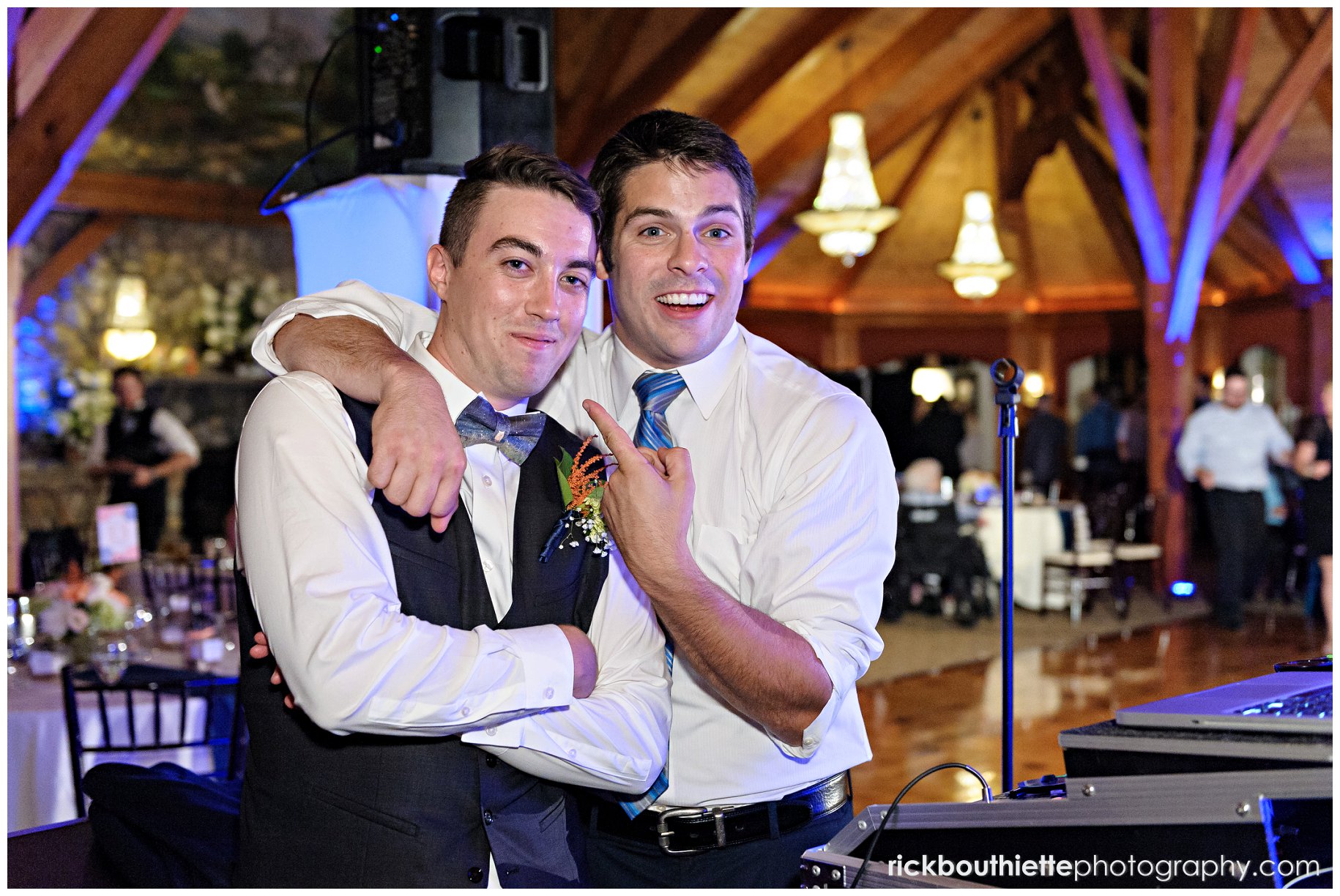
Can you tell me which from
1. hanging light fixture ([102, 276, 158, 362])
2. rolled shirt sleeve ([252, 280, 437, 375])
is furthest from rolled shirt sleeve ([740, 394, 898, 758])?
hanging light fixture ([102, 276, 158, 362])

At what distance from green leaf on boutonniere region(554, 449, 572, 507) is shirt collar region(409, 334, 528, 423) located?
0.31 feet

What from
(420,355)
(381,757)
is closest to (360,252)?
(420,355)

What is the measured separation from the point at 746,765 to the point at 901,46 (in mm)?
10432

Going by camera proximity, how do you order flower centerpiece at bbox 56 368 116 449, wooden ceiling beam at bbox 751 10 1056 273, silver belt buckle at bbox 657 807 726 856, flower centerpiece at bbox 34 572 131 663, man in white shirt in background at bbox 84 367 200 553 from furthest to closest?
wooden ceiling beam at bbox 751 10 1056 273 → flower centerpiece at bbox 56 368 116 449 → man in white shirt in background at bbox 84 367 200 553 → flower centerpiece at bbox 34 572 131 663 → silver belt buckle at bbox 657 807 726 856

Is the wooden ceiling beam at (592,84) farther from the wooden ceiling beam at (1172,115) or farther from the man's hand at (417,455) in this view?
the man's hand at (417,455)

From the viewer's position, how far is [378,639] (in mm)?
1396

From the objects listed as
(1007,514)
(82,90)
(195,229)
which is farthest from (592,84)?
(1007,514)

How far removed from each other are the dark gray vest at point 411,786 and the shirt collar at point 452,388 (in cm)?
13

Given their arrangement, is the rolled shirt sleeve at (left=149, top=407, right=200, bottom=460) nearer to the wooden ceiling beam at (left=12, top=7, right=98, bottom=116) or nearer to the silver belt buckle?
the wooden ceiling beam at (left=12, top=7, right=98, bottom=116)

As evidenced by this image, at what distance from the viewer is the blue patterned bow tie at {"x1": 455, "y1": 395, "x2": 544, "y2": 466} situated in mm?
1651

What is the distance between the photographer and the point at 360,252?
8.32 feet

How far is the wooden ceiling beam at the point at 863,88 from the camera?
11.0 m

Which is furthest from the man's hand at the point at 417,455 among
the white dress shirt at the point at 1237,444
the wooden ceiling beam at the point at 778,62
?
the wooden ceiling beam at the point at 778,62

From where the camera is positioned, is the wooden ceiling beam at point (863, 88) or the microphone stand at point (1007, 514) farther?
the wooden ceiling beam at point (863, 88)
